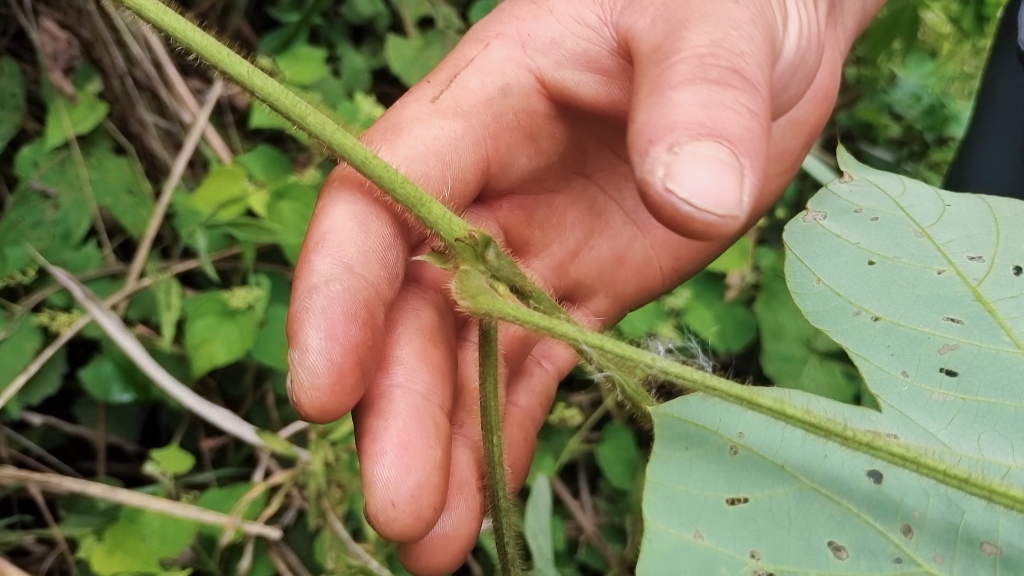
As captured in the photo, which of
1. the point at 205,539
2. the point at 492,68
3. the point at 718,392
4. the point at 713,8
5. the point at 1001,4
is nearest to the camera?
the point at 718,392

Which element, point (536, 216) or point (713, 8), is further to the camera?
point (536, 216)

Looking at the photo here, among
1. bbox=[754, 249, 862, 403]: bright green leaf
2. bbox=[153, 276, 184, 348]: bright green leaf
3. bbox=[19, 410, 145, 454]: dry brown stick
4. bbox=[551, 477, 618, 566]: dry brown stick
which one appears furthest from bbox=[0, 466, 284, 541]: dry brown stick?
bbox=[754, 249, 862, 403]: bright green leaf

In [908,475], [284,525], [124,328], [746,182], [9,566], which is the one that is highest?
[746,182]

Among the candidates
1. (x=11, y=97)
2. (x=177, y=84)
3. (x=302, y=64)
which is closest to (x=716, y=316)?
(x=302, y=64)

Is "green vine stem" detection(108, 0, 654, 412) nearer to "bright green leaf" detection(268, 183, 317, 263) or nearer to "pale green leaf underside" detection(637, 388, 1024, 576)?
"pale green leaf underside" detection(637, 388, 1024, 576)

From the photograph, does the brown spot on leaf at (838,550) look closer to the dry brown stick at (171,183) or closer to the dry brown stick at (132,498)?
the dry brown stick at (132,498)

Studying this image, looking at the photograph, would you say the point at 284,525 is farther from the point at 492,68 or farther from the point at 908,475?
the point at 908,475

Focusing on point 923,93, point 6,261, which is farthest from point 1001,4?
point 6,261
